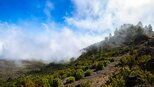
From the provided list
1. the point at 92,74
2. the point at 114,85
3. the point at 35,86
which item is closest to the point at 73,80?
the point at 92,74

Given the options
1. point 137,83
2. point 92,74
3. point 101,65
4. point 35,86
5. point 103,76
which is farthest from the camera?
point 101,65

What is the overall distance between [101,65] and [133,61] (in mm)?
11794

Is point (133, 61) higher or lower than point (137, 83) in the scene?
higher

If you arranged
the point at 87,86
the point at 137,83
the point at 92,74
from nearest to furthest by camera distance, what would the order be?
the point at 137,83
the point at 87,86
the point at 92,74

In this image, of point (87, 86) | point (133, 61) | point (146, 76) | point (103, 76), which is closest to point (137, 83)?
point (146, 76)

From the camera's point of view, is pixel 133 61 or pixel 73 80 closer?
pixel 73 80

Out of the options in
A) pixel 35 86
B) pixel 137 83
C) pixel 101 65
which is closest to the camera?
pixel 137 83

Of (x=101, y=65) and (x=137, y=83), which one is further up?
(x=101, y=65)

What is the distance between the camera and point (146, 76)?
231 feet

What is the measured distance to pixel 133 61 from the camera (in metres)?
104

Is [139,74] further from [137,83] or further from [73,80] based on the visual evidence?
[73,80]

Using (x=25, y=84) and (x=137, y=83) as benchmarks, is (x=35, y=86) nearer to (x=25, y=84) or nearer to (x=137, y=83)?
(x=25, y=84)

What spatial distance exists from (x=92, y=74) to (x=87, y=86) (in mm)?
24894

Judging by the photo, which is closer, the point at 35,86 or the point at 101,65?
the point at 35,86
